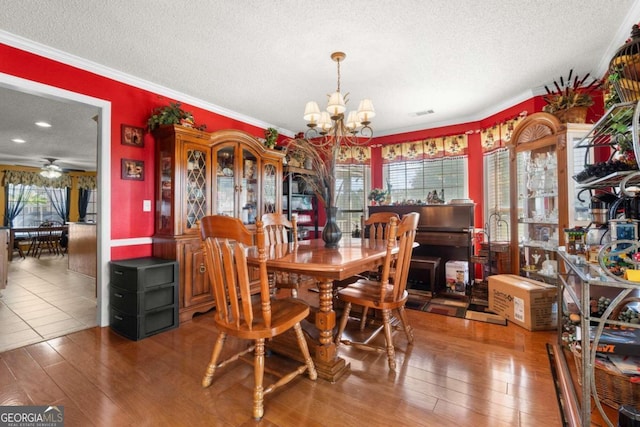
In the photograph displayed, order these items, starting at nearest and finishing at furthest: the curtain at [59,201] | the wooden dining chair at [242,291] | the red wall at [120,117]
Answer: the wooden dining chair at [242,291], the red wall at [120,117], the curtain at [59,201]

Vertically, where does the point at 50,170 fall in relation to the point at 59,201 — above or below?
above

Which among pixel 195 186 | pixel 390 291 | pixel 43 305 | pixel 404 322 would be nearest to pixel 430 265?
pixel 404 322

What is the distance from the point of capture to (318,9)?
200cm

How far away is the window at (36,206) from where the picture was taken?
27.0 ft

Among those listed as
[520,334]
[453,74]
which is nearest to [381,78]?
[453,74]

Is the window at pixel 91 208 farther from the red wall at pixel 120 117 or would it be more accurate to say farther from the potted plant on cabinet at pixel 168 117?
the potted plant on cabinet at pixel 168 117

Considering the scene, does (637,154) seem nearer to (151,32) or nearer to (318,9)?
(318,9)

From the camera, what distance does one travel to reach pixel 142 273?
8.31 feet

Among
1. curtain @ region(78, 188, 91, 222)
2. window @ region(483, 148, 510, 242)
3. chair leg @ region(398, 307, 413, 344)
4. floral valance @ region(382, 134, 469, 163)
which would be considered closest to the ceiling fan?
curtain @ region(78, 188, 91, 222)

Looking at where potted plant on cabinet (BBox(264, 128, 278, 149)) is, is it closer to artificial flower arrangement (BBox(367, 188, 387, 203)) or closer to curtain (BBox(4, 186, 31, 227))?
artificial flower arrangement (BBox(367, 188, 387, 203))

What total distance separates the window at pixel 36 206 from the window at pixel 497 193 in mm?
11395

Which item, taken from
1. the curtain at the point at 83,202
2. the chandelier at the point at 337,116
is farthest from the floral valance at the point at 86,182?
the chandelier at the point at 337,116

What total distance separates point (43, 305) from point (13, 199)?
722 centimetres

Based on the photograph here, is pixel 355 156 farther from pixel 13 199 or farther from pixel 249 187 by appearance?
pixel 13 199
